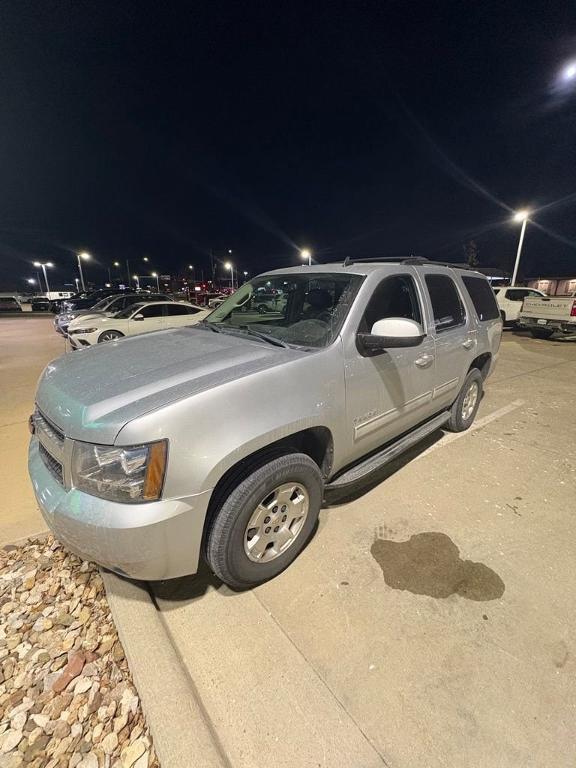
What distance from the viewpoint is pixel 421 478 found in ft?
11.3

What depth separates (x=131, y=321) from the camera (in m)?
10.5

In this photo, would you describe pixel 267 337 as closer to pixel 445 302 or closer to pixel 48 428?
pixel 48 428

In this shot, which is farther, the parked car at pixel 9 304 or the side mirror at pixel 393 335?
the parked car at pixel 9 304

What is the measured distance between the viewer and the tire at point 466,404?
4164 mm

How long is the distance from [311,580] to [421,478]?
5.45ft

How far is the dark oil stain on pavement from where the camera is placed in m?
2.22

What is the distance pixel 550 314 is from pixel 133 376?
526 inches

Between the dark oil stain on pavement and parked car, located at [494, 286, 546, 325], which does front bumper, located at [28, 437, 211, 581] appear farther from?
parked car, located at [494, 286, 546, 325]

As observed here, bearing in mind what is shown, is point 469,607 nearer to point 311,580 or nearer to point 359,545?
point 359,545

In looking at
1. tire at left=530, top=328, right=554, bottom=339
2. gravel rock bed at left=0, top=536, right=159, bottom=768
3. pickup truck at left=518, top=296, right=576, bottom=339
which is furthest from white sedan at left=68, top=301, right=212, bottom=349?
tire at left=530, top=328, right=554, bottom=339

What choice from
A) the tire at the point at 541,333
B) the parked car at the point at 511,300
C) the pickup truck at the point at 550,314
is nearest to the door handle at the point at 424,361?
the pickup truck at the point at 550,314

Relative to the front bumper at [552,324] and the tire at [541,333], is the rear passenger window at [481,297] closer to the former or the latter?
the front bumper at [552,324]

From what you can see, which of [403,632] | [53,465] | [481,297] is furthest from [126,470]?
[481,297]

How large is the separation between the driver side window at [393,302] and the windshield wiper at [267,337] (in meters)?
0.57
